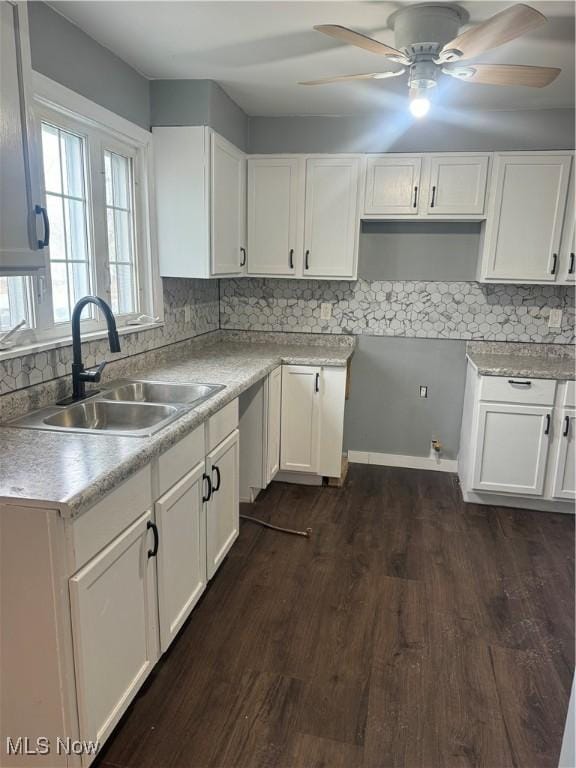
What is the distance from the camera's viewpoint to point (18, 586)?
1.28 metres

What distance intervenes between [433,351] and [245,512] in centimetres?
173

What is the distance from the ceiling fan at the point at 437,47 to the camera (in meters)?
1.77

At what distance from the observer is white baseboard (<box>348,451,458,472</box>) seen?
3826 mm

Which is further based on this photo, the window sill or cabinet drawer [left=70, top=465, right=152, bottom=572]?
the window sill

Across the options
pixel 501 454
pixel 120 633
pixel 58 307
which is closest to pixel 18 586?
pixel 120 633

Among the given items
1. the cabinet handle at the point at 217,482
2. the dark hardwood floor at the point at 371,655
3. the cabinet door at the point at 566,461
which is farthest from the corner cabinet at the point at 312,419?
the cabinet door at the point at 566,461

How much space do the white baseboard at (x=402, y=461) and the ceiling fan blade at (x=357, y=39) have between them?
2.61 meters

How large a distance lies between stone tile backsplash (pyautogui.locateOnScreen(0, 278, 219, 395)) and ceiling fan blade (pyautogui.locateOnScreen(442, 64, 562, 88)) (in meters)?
1.81

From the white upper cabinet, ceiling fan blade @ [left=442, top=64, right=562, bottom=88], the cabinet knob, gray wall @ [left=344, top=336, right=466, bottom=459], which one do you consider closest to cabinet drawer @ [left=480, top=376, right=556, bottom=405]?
gray wall @ [left=344, top=336, right=466, bottom=459]

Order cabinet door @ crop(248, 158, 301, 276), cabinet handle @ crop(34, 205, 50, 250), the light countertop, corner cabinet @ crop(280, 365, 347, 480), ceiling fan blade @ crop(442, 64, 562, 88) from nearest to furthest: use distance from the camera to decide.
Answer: the light countertop < cabinet handle @ crop(34, 205, 50, 250) < ceiling fan blade @ crop(442, 64, 562, 88) < corner cabinet @ crop(280, 365, 347, 480) < cabinet door @ crop(248, 158, 301, 276)

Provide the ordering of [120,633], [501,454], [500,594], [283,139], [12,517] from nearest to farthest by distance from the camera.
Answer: [12,517]
[120,633]
[500,594]
[501,454]
[283,139]

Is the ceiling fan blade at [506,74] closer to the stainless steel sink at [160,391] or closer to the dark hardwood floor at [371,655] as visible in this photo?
the stainless steel sink at [160,391]

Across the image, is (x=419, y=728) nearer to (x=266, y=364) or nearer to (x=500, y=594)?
(x=500, y=594)

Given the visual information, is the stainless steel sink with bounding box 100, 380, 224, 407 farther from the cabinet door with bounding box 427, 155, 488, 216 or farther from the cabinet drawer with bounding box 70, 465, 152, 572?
the cabinet door with bounding box 427, 155, 488, 216
